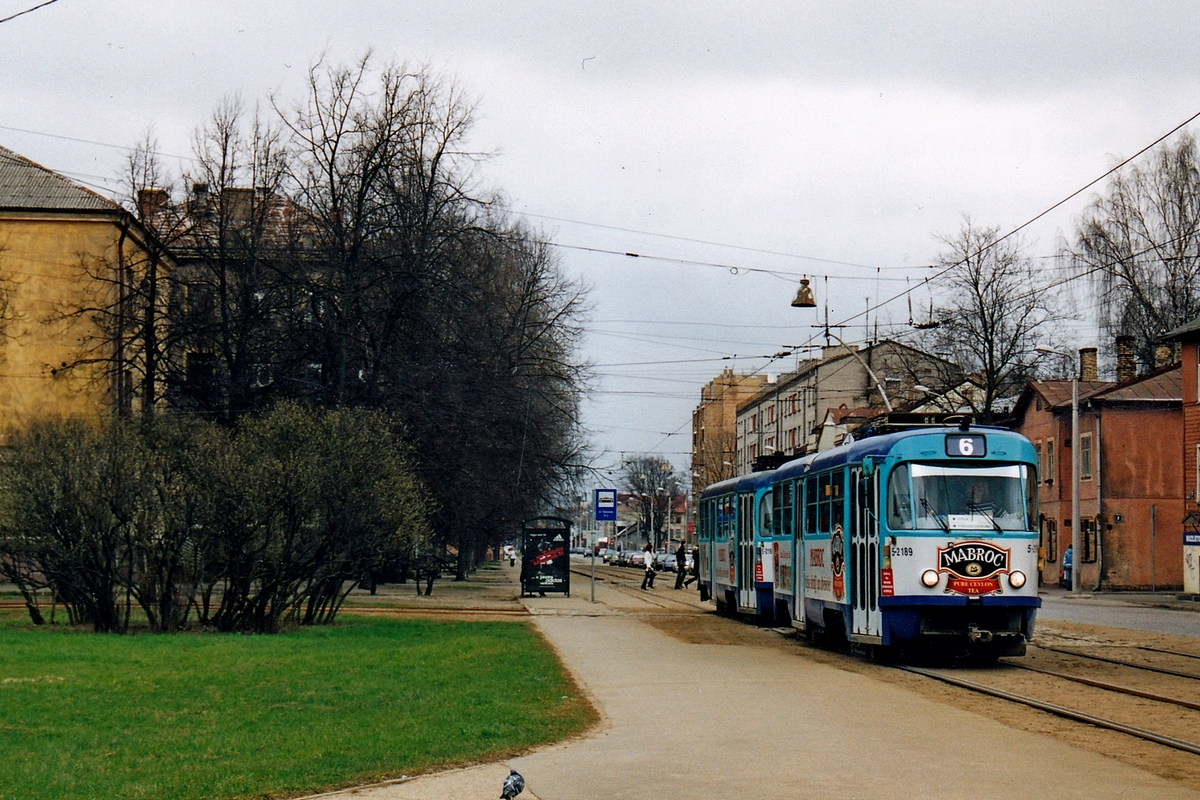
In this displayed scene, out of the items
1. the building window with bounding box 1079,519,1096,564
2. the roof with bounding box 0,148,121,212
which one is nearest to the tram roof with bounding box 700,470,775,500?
the roof with bounding box 0,148,121,212

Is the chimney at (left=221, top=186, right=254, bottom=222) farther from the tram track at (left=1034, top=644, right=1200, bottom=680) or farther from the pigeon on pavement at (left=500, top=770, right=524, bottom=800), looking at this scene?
the pigeon on pavement at (left=500, top=770, right=524, bottom=800)

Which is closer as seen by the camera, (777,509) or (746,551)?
(777,509)

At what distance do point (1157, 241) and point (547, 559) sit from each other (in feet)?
98.1

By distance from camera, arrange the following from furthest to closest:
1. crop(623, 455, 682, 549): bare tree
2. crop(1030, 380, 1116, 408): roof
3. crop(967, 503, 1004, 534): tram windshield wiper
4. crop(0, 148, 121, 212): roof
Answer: crop(623, 455, 682, 549): bare tree, crop(1030, 380, 1116, 408): roof, crop(0, 148, 121, 212): roof, crop(967, 503, 1004, 534): tram windshield wiper

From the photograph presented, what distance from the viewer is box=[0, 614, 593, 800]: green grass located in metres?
9.15

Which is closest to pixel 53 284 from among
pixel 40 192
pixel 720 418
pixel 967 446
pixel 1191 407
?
pixel 40 192

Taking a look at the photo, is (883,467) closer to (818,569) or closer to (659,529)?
(818,569)

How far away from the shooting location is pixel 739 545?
2911cm

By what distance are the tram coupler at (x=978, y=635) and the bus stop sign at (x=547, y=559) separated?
72.2 feet

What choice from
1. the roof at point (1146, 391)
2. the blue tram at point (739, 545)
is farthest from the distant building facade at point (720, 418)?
Answer: the blue tram at point (739, 545)

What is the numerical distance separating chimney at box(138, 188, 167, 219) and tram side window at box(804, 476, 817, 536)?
76.5 feet

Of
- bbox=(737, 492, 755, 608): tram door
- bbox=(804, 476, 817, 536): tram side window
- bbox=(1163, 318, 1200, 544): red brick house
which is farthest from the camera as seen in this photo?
bbox=(1163, 318, 1200, 544): red brick house

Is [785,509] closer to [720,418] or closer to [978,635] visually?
[978,635]

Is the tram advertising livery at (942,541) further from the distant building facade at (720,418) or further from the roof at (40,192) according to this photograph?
the distant building facade at (720,418)
